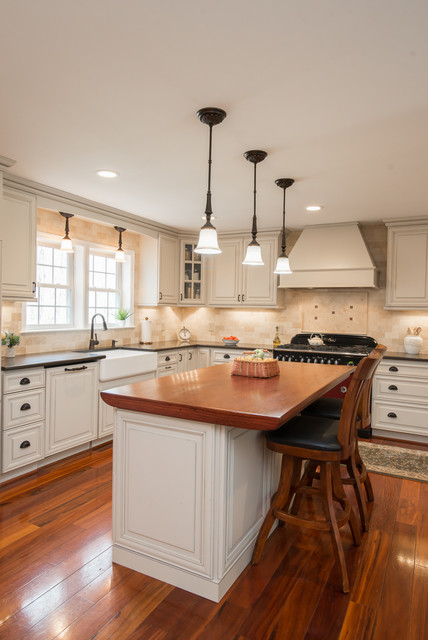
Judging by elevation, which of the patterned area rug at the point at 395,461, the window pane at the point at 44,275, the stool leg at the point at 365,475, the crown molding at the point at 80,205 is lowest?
the patterned area rug at the point at 395,461

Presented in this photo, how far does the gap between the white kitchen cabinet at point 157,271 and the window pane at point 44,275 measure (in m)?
1.36

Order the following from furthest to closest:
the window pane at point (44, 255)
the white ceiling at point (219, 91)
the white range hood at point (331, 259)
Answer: the white range hood at point (331, 259)
the window pane at point (44, 255)
the white ceiling at point (219, 91)

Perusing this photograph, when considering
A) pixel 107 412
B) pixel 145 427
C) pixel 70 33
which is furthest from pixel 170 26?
pixel 107 412

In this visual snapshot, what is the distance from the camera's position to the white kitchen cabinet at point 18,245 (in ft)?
10.7

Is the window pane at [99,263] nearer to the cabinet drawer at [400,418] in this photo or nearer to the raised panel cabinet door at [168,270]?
the raised panel cabinet door at [168,270]

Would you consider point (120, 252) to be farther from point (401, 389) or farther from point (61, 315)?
point (401, 389)

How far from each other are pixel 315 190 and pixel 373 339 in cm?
221

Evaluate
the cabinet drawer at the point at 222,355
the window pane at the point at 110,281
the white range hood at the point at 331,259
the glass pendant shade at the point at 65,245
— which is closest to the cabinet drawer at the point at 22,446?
the glass pendant shade at the point at 65,245

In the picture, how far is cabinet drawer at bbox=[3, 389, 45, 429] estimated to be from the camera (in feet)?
10.1

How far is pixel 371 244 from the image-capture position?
16.1 feet

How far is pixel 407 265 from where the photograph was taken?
4.50 meters

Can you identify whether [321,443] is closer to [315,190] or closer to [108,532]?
[108,532]

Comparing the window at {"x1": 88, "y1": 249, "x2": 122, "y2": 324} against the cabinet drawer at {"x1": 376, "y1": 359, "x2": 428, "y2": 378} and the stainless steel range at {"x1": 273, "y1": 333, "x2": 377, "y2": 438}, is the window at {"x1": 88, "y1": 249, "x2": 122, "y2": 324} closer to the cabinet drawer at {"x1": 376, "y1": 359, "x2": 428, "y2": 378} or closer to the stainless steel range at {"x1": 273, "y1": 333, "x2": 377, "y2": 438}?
the stainless steel range at {"x1": 273, "y1": 333, "x2": 377, "y2": 438}

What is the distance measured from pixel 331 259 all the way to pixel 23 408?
3.54 meters
